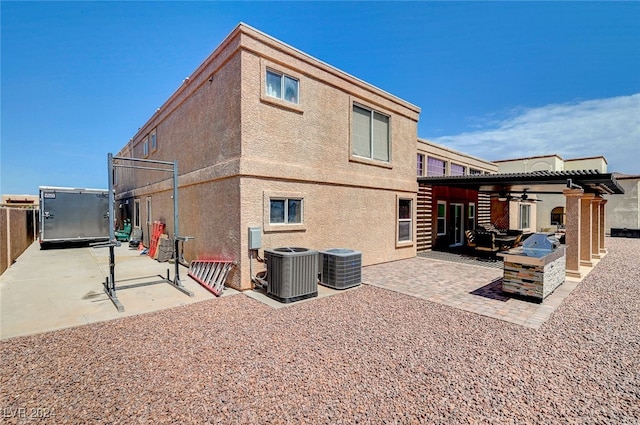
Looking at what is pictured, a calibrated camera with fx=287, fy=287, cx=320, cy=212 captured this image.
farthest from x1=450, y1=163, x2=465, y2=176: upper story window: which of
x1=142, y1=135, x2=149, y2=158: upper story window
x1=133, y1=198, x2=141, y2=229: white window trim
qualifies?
x1=133, y1=198, x2=141, y2=229: white window trim

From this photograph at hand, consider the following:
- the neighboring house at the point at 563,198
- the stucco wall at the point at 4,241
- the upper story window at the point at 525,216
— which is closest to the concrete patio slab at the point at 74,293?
the stucco wall at the point at 4,241

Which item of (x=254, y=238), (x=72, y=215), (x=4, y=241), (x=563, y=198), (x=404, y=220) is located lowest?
(x=4, y=241)

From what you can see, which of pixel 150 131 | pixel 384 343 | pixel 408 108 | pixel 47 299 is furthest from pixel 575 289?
pixel 150 131

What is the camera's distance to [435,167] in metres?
16.1

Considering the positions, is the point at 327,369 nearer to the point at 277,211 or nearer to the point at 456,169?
the point at 277,211

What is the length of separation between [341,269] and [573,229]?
23.7ft

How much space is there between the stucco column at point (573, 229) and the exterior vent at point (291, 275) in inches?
312

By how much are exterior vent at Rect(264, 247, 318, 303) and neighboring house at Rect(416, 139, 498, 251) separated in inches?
327

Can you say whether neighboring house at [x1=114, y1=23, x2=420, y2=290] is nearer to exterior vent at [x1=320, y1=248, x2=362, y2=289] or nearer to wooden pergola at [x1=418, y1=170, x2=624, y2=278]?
exterior vent at [x1=320, y1=248, x2=362, y2=289]

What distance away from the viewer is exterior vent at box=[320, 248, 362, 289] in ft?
24.8

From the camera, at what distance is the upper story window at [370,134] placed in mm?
10133

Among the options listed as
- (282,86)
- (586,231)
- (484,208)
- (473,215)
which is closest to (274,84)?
(282,86)

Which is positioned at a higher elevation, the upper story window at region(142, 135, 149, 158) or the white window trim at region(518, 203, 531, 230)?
the upper story window at region(142, 135, 149, 158)

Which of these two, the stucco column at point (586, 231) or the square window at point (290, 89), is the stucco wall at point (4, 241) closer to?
the square window at point (290, 89)
